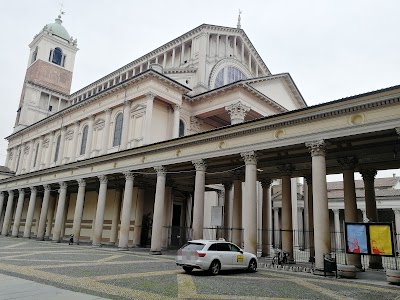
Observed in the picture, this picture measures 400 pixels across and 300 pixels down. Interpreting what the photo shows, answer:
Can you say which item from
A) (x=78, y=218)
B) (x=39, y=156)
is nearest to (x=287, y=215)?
(x=78, y=218)

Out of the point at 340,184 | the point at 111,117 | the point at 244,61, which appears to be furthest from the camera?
the point at 340,184

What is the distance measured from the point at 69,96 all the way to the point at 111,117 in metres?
29.3

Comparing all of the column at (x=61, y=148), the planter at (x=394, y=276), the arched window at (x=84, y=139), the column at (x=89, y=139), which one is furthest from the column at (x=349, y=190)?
the column at (x=61, y=148)

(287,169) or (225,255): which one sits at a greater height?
(287,169)

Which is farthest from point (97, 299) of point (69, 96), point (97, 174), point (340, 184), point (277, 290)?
point (69, 96)

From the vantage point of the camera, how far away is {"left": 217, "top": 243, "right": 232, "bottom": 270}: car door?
13.0m

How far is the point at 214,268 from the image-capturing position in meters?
12.6

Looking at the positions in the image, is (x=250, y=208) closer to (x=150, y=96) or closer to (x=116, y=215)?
(x=150, y=96)

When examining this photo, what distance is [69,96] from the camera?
2313 inches

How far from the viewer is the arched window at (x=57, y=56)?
6039cm

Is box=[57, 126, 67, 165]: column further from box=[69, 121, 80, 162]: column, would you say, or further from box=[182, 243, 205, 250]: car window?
box=[182, 243, 205, 250]: car window

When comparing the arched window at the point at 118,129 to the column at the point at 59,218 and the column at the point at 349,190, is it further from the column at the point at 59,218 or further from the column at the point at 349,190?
the column at the point at 349,190

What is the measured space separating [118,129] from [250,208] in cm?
2068

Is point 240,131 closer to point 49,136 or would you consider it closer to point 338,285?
point 338,285
